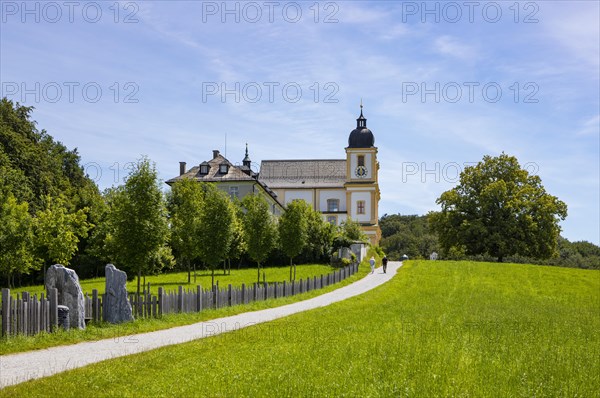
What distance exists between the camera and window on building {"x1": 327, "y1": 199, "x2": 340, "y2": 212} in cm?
9150

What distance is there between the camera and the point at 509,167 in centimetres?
7062

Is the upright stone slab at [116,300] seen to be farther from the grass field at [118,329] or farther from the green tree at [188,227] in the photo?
the green tree at [188,227]

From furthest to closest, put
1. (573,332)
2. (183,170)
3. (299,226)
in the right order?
(183,170)
(299,226)
(573,332)

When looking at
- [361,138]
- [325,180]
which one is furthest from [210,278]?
[325,180]

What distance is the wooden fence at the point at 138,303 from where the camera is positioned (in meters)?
14.6

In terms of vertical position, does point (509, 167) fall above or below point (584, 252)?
above

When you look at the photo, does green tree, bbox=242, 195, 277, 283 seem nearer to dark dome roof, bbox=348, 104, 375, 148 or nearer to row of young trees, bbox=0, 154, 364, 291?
row of young trees, bbox=0, 154, 364, 291

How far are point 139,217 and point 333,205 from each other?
66.0 metres

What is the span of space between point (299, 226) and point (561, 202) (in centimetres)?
3636

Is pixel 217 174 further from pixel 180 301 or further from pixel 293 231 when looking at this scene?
pixel 180 301

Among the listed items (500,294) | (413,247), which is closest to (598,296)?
(500,294)

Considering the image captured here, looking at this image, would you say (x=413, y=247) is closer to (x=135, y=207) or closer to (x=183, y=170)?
(x=183, y=170)

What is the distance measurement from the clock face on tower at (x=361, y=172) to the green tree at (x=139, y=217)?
61.3 meters

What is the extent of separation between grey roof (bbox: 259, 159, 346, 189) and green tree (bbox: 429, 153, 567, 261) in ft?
85.4
